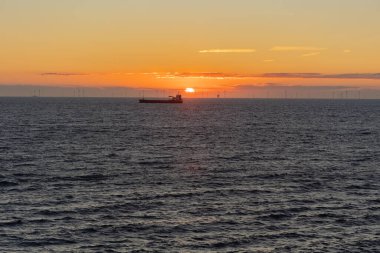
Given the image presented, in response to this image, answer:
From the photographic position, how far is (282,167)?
78.8m

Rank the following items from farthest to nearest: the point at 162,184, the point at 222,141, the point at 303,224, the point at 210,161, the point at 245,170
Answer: the point at 222,141 < the point at 210,161 < the point at 245,170 < the point at 162,184 < the point at 303,224

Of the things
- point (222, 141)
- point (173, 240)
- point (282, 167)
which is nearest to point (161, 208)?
point (173, 240)

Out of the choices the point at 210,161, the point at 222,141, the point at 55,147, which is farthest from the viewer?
the point at 222,141

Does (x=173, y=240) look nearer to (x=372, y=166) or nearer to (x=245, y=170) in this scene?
(x=245, y=170)

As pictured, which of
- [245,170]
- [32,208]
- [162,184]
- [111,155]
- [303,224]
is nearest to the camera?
[303,224]

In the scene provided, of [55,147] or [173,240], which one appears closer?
[173,240]

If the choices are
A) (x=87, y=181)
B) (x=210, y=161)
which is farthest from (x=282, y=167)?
(x=87, y=181)

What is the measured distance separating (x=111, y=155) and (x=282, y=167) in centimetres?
2874

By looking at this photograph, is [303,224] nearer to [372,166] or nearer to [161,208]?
[161,208]

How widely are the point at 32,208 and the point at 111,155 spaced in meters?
41.6

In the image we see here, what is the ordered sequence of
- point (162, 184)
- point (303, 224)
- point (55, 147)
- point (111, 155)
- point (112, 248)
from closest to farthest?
point (112, 248), point (303, 224), point (162, 184), point (111, 155), point (55, 147)

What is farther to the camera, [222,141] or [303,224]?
[222,141]

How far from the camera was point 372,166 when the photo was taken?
8000cm

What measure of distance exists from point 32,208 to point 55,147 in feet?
173
